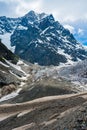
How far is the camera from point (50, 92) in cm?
8912

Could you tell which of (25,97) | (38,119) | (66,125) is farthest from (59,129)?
(25,97)

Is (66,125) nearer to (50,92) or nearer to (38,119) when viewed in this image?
(38,119)

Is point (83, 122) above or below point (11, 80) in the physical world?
below

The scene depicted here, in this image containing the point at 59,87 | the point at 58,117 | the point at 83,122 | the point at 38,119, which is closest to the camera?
the point at 83,122

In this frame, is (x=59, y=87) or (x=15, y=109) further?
(x=59, y=87)

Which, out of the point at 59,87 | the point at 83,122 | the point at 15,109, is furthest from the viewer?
the point at 59,87

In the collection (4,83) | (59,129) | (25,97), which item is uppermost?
(4,83)

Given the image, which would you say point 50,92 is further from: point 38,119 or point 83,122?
point 83,122

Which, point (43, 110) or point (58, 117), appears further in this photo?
point (43, 110)

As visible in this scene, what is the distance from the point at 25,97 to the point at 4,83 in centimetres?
4318

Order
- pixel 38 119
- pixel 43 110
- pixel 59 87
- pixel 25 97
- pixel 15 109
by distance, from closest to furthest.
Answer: pixel 38 119, pixel 43 110, pixel 15 109, pixel 25 97, pixel 59 87

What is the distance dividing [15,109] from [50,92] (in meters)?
30.9

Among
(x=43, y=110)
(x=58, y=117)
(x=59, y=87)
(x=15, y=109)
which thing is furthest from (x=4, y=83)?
(x=58, y=117)

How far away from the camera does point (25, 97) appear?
3408 inches
